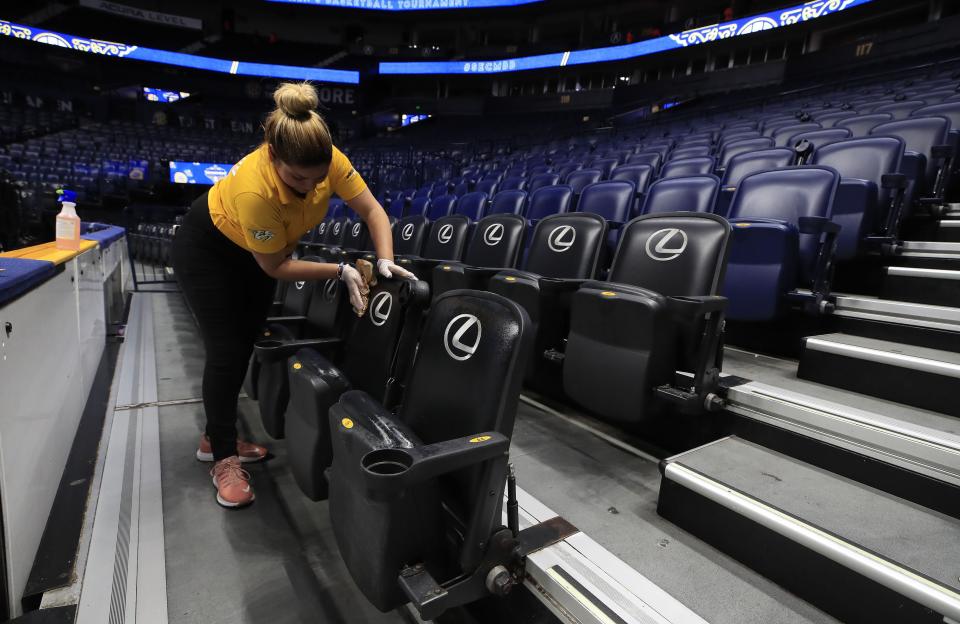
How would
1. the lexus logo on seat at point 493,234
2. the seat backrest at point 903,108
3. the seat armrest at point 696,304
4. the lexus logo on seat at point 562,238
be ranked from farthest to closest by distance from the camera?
the seat backrest at point 903,108 < the lexus logo on seat at point 493,234 < the lexus logo on seat at point 562,238 < the seat armrest at point 696,304

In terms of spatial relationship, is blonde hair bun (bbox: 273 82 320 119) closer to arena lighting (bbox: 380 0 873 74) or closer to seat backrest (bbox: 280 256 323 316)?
seat backrest (bbox: 280 256 323 316)

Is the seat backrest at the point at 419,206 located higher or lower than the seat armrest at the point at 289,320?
higher

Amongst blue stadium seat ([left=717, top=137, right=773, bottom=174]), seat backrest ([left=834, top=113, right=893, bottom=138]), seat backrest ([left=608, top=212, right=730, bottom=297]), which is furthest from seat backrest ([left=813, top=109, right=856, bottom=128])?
seat backrest ([left=608, top=212, right=730, bottom=297])

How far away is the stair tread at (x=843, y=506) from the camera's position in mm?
807

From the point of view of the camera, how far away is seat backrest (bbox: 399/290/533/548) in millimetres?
845

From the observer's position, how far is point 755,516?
927 millimetres

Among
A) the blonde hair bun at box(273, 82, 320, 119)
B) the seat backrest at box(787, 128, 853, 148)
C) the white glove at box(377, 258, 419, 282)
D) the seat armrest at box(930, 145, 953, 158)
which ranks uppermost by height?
the seat backrest at box(787, 128, 853, 148)

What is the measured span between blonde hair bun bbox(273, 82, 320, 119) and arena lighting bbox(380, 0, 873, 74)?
36.1 feet

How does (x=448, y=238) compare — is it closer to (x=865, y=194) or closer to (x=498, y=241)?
(x=498, y=241)

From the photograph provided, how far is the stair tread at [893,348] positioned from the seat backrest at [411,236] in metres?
2.18

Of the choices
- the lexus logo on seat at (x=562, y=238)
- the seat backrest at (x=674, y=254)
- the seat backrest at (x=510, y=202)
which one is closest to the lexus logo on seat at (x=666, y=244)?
the seat backrest at (x=674, y=254)

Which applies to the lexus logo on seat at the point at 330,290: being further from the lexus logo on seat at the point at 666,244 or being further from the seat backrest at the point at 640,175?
the seat backrest at the point at 640,175

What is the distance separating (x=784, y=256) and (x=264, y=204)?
5.39ft

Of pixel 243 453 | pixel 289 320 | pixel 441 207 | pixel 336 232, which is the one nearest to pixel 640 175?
pixel 441 207
